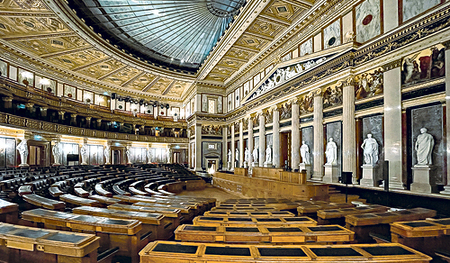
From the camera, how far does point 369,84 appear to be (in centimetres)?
1022

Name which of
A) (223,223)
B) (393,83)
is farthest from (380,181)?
(223,223)

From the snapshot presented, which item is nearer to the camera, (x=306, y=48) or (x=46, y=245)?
(x=46, y=245)

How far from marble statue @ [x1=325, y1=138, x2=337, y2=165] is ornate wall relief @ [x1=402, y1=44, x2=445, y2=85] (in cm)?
410

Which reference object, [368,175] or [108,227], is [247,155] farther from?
[108,227]

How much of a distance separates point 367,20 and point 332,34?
7.05ft

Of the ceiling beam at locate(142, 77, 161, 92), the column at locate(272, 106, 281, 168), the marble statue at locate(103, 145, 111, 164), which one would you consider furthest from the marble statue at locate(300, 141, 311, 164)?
the marble statue at locate(103, 145, 111, 164)

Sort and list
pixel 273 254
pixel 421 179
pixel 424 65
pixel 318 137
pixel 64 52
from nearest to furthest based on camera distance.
→ pixel 273 254 → pixel 421 179 → pixel 424 65 → pixel 318 137 → pixel 64 52

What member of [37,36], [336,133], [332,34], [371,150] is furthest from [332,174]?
[37,36]

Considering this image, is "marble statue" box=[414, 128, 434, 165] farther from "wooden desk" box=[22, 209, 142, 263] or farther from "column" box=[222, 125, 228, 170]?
"column" box=[222, 125, 228, 170]

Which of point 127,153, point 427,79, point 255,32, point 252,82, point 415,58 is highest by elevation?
point 255,32

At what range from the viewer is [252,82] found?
22.1m

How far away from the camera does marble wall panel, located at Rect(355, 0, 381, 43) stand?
10.3m

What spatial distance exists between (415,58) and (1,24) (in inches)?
999

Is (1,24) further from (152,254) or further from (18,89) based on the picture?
(152,254)
